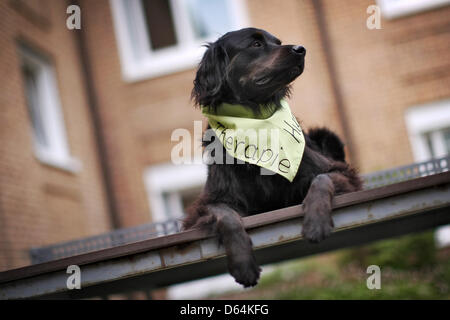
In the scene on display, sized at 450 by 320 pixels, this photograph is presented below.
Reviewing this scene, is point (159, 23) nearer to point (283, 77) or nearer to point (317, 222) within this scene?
point (283, 77)

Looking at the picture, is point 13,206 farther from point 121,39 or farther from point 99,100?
point 121,39

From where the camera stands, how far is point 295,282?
7.13 meters

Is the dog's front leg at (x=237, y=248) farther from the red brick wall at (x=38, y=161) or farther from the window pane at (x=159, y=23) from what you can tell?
the window pane at (x=159, y=23)

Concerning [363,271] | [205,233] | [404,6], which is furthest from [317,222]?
[404,6]

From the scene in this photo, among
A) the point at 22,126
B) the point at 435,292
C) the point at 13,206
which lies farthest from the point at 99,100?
the point at 435,292

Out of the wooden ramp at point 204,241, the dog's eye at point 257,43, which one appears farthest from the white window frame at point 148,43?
the wooden ramp at point 204,241

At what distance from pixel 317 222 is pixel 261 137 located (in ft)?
2.40

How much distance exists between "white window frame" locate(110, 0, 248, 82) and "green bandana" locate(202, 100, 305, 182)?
5.68 m

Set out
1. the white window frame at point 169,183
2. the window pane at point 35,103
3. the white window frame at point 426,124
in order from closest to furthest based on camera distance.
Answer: the window pane at point 35,103, the white window frame at point 426,124, the white window frame at point 169,183

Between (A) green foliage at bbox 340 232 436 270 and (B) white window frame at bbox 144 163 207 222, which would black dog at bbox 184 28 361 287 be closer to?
(A) green foliage at bbox 340 232 436 270

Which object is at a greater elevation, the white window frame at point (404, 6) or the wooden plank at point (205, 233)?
the white window frame at point (404, 6)

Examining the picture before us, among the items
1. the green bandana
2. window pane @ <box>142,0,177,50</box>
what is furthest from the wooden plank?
window pane @ <box>142,0,177,50</box>

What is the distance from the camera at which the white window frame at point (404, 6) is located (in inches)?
302

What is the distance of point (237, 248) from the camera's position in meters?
2.25
